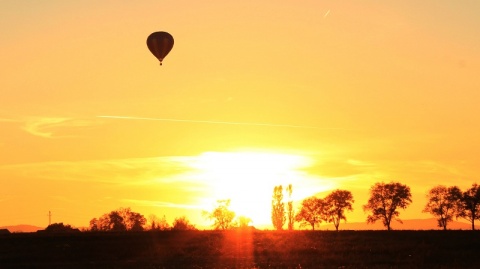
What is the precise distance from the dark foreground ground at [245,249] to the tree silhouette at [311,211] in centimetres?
8564

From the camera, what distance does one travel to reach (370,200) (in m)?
149

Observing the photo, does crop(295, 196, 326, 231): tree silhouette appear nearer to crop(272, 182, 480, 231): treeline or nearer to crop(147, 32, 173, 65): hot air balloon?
crop(272, 182, 480, 231): treeline

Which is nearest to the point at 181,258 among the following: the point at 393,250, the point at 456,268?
the point at 393,250

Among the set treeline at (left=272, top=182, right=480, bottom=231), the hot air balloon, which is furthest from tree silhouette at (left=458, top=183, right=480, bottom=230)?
the hot air balloon

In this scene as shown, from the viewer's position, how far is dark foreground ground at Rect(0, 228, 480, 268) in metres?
56.2

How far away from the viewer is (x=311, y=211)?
534 feet

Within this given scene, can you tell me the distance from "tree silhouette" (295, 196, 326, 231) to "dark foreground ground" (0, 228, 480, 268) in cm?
8564

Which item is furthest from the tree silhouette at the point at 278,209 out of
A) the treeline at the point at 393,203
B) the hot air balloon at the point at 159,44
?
the hot air balloon at the point at 159,44

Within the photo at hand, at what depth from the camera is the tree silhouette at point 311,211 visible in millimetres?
161250

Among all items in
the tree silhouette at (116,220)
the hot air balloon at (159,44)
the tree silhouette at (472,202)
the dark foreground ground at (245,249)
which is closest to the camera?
the dark foreground ground at (245,249)

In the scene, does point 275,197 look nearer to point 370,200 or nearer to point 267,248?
point 370,200

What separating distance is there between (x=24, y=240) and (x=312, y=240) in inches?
1159

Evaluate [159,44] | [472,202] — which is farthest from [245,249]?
[472,202]

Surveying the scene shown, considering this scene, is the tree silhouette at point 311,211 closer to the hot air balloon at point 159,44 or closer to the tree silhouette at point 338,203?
the tree silhouette at point 338,203
